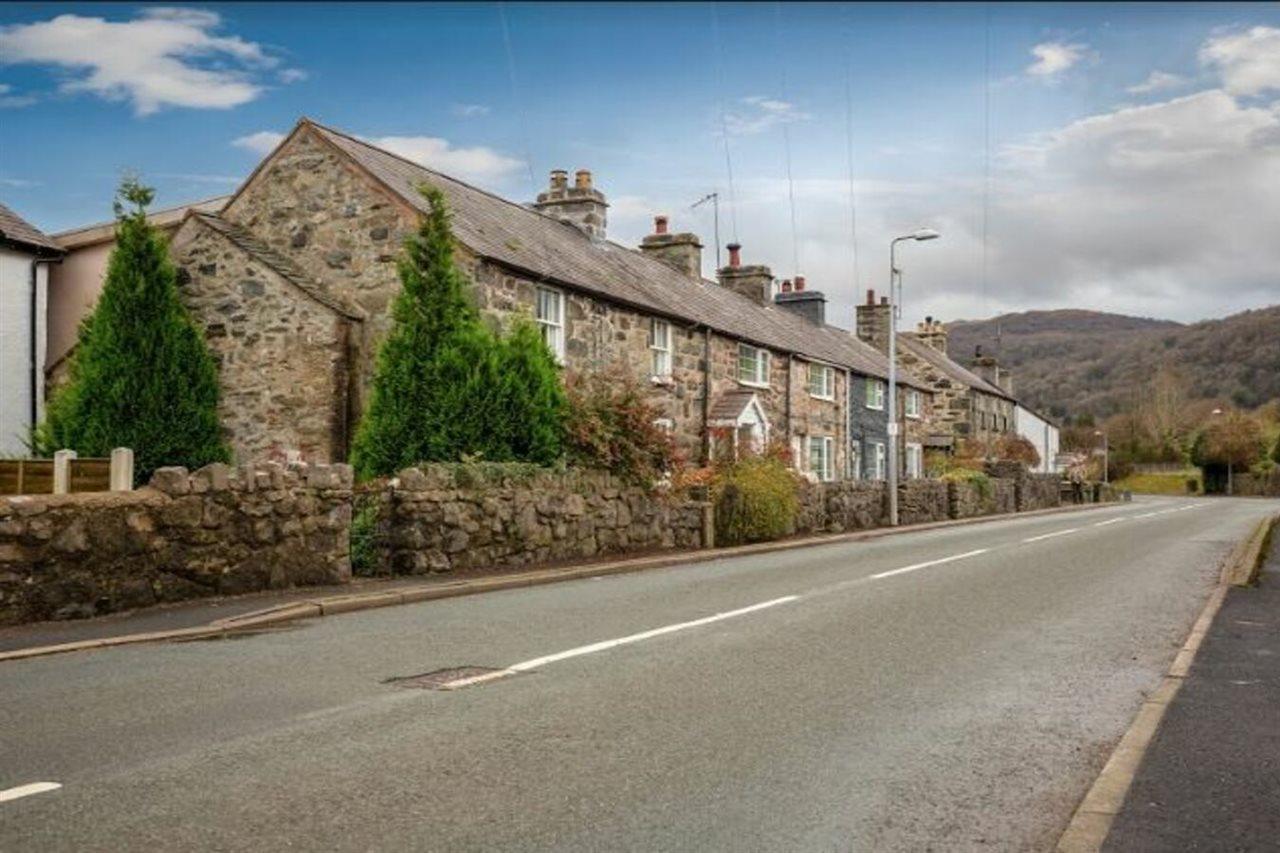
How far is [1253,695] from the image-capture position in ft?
24.5

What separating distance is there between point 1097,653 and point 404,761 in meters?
6.28

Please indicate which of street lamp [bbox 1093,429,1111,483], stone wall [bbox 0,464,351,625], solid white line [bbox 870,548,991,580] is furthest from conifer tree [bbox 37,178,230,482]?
street lamp [bbox 1093,429,1111,483]

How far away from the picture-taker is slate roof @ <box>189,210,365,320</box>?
22016 millimetres

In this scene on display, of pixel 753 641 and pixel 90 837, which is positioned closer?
pixel 90 837

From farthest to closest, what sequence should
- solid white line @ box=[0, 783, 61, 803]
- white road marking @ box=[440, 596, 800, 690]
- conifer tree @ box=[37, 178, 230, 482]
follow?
1. conifer tree @ box=[37, 178, 230, 482]
2. white road marking @ box=[440, 596, 800, 690]
3. solid white line @ box=[0, 783, 61, 803]

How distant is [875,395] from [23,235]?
102ft

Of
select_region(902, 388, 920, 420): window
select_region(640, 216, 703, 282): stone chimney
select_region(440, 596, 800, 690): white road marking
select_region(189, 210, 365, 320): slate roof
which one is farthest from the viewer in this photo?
select_region(902, 388, 920, 420): window

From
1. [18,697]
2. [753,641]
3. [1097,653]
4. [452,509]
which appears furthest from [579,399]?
[18,697]

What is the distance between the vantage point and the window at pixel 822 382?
3847cm

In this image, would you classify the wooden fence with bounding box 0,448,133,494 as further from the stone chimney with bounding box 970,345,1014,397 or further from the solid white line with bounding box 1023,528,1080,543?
the stone chimney with bounding box 970,345,1014,397

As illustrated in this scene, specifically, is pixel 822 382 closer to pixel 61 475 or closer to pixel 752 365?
pixel 752 365

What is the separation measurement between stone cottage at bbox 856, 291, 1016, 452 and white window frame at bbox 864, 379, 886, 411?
5.17 meters

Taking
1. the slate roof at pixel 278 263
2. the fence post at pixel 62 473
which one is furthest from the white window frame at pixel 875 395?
the fence post at pixel 62 473

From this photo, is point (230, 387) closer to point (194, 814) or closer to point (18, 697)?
point (18, 697)
